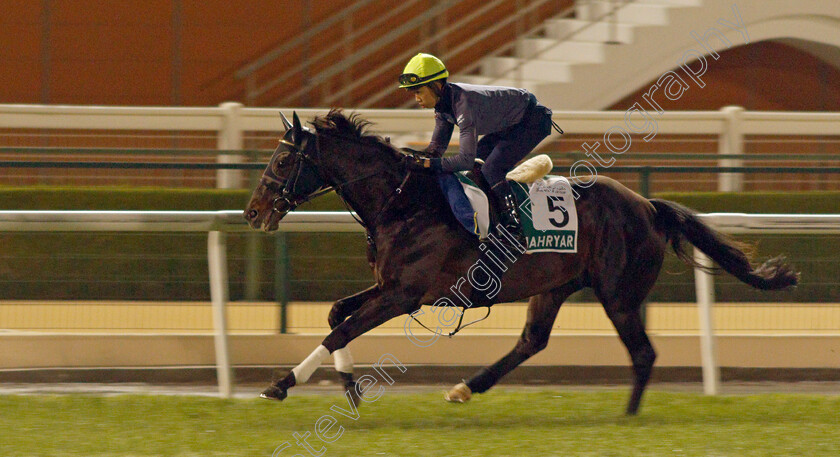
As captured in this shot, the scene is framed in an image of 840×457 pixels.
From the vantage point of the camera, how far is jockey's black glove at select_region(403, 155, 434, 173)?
5.30m

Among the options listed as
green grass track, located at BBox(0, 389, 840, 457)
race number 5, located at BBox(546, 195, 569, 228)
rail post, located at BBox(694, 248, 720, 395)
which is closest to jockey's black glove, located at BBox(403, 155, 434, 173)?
race number 5, located at BBox(546, 195, 569, 228)

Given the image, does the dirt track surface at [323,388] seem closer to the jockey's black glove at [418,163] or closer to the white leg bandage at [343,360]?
the white leg bandage at [343,360]

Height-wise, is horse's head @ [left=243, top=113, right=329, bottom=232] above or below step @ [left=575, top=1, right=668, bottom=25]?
below

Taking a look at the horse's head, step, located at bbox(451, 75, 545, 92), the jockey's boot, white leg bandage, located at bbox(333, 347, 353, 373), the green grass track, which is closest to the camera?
the green grass track

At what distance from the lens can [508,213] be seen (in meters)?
5.45

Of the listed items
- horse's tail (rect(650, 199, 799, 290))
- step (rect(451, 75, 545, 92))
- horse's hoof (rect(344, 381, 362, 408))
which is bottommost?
horse's hoof (rect(344, 381, 362, 408))

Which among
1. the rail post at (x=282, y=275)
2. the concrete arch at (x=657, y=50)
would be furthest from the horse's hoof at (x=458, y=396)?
the concrete arch at (x=657, y=50)

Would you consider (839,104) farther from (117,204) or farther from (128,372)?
(128,372)

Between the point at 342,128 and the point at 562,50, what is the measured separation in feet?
27.5

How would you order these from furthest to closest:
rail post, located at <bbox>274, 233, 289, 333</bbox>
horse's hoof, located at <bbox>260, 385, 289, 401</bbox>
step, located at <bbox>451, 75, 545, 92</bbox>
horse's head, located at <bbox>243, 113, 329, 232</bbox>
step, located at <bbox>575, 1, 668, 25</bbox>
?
1. step, located at <bbox>575, 1, 668, 25</bbox>
2. step, located at <bbox>451, 75, 545, 92</bbox>
3. rail post, located at <bbox>274, 233, 289, 333</bbox>
4. horse's head, located at <bbox>243, 113, 329, 232</bbox>
5. horse's hoof, located at <bbox>260, 385, 289, 401</bbox>

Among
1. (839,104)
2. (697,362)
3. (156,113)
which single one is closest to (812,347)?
(697,362)

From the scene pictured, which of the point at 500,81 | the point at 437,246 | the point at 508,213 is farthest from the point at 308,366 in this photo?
the point at 500,81

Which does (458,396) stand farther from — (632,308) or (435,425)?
(632,308)

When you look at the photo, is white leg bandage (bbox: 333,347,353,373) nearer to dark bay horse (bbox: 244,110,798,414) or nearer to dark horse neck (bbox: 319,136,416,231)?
dark bay horse (bbox: 244,110,798,414)
